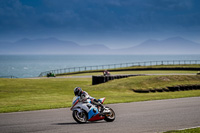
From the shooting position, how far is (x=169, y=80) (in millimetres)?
33406

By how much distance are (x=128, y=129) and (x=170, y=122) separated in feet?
7.45

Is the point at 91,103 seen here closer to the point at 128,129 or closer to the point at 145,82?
the point at 128,129

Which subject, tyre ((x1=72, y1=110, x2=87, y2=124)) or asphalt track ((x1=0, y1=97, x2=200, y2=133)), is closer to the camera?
asphalt track ((x1=0, y1=97, x2=200, y2=133))

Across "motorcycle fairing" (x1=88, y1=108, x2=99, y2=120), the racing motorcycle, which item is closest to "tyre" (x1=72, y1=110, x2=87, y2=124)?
the racing motorcycle

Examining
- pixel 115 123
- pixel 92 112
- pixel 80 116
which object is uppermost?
pixel 92 112

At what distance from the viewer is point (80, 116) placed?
37.6 ft

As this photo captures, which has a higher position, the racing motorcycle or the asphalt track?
the racing motorcycle

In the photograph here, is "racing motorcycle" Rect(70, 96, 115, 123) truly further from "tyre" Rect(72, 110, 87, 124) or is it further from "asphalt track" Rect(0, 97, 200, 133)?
"asphalt track" Rect(0, 97, 200, 133)

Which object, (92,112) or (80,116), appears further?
(80,116)

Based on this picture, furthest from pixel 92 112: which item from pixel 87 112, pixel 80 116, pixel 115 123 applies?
pixel 115 123

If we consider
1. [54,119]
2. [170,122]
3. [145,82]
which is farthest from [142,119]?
[145,82]

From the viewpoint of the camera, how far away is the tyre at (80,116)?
11278 mm

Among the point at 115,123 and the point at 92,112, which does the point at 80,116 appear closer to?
the point at 92,112

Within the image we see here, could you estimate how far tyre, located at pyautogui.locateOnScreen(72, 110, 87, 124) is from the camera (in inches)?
444
